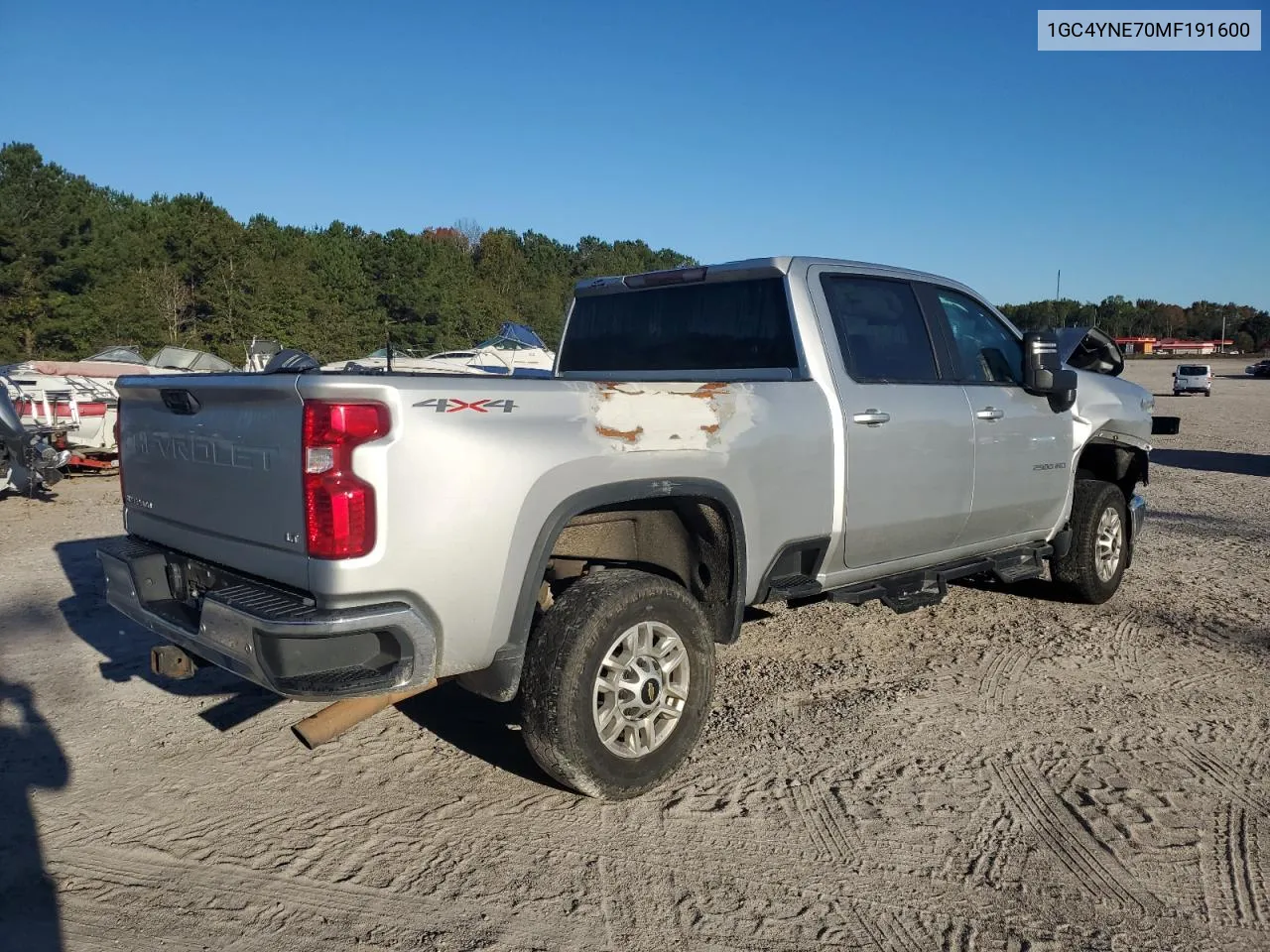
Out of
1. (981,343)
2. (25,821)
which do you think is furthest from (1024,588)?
(25,821)

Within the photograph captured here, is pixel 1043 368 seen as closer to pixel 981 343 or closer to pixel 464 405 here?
pixel 981 343

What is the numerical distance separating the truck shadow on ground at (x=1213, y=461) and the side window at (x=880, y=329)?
36.4 ft

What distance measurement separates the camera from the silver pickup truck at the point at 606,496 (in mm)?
3027

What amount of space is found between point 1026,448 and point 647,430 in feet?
9.39

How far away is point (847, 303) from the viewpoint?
4.78 metres

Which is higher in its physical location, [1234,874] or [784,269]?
[784,269]

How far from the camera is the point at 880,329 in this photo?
4.89 metres

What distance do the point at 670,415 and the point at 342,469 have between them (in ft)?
4.23

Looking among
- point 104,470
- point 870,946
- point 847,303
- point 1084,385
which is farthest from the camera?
point 104,470

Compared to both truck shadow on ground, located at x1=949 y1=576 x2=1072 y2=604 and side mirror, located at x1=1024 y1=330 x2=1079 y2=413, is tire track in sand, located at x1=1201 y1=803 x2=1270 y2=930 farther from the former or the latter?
truck shadow on ground, located at x1=949 y1=576 x2=1072 y2=604

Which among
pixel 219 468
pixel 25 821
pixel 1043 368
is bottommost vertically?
pixel 25 821

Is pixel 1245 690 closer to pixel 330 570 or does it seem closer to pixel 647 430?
pixel 647 430

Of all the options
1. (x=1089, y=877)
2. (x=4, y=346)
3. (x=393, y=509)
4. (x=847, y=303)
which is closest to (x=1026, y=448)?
(x=847, y=303)

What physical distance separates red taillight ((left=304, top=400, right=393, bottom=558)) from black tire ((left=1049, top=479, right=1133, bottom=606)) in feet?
16.1
